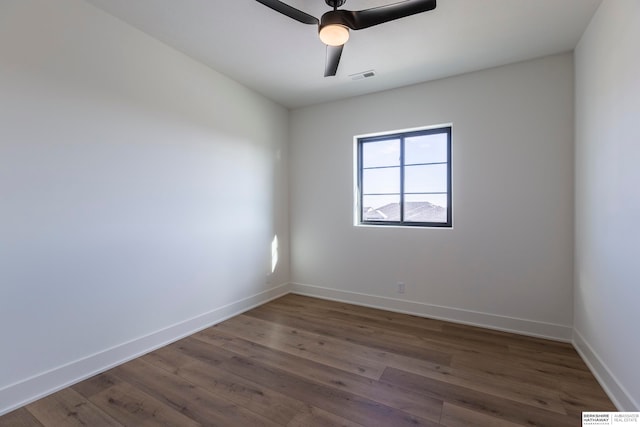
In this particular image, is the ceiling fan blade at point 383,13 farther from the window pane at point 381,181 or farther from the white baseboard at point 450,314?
the white baseboard at point 450,314

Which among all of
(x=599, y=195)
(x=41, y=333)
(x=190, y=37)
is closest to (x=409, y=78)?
(x=599, y=195)

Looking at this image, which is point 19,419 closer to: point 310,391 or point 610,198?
point 310,391

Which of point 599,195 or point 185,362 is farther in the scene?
point 185,362

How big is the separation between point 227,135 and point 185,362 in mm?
2258

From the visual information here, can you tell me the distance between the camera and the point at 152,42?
2398mm

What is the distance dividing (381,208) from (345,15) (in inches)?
90.9

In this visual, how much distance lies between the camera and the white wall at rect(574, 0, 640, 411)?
62.1 inches

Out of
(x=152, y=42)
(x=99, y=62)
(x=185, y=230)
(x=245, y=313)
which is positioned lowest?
(x=245, y=313)

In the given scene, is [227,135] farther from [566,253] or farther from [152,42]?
[566,253]

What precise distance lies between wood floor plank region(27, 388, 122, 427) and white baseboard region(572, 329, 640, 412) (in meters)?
2.90

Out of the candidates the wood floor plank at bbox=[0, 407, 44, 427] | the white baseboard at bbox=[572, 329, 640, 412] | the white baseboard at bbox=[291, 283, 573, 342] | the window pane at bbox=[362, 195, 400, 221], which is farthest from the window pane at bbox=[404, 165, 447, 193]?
the wood floor plank at bbox=[0, 407, 44, 427]

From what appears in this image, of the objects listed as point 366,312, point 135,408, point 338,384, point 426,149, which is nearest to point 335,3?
point 426,149

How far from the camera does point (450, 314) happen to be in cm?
305

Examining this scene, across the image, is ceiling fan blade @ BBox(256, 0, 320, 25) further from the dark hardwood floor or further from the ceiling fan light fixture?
the dark hardwood floor
